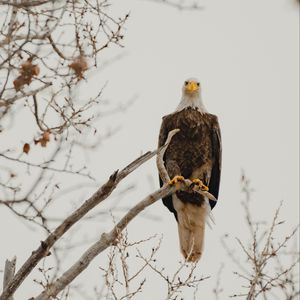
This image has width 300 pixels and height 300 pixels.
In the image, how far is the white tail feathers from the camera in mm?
6984

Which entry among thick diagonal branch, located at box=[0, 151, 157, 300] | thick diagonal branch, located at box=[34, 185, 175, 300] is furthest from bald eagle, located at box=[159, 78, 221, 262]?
thick diagonal branch, located at box=[0, 151, 157, 300]

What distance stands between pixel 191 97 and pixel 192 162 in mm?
841

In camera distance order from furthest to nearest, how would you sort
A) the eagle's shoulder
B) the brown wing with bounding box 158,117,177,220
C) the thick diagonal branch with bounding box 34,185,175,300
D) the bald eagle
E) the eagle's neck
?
the eagle's neck, the eagle's shoulder, the brown wing with bounding box 158,117,177,220, the bald eagle, the thick diagonal branch with bounding box 34,185,175,300

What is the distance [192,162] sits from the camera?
7.00 meters

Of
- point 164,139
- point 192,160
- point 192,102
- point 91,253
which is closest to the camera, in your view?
point 91,253

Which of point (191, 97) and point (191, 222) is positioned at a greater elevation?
point (191, 97)

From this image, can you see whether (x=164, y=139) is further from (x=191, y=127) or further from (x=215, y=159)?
(x=215, y=159)

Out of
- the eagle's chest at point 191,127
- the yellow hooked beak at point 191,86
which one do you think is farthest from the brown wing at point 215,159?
the yellow hooked beak at point 191,86

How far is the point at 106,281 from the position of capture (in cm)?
465

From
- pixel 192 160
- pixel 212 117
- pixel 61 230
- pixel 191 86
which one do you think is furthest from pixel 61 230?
pixel 191 86

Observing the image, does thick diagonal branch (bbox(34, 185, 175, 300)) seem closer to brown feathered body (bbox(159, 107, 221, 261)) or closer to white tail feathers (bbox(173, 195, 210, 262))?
brown feathered body (bbox(159, 107, 221, 261))

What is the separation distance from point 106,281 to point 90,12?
Answer: 72.4 inches

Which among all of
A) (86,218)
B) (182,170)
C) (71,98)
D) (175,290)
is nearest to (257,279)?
(175,290)

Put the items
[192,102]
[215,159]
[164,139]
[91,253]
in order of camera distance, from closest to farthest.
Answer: [91,253] < [164,139] < [215,159] < [192,102]
